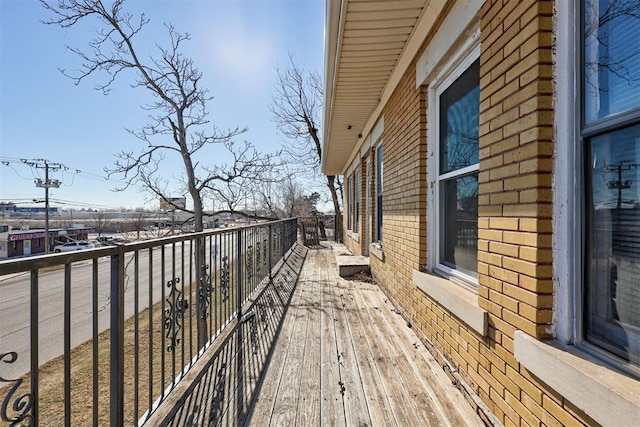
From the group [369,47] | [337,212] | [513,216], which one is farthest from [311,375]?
[337,212]

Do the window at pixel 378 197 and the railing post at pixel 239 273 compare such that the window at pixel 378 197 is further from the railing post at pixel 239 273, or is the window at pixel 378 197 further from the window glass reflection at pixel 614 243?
the window glass reflection at pixel 614 243

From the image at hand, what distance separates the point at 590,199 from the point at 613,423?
78 cm

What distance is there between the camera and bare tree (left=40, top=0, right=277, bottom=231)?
28.0 ft

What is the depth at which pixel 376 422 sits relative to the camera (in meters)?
1.75

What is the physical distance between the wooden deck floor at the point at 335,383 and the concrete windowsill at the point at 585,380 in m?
0.67

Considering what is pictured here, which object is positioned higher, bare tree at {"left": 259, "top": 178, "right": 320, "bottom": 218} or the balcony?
bare tree at {"left": 259, "top": 178, "right": 320, "bottom": 218}

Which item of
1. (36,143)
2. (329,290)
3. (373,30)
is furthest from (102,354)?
(36,143)

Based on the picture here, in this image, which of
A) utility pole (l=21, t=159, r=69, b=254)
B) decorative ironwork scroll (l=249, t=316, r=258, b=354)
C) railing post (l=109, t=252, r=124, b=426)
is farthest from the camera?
utility pole (l=21, t=159, r=69, b=254)

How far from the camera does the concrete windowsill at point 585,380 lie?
0.98m

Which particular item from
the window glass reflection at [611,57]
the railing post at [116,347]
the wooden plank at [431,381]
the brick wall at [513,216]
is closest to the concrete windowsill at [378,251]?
the wooden plank at [431,381]

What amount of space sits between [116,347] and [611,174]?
2.07 meters

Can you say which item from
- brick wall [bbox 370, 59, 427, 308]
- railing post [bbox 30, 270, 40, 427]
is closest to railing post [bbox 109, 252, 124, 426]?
railing post [bbox 30, 270, 40, 427]

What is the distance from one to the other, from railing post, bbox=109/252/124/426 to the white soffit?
2341 millimetres

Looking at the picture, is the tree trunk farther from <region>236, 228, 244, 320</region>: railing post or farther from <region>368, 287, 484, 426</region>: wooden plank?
<region>368, 287, 484, 426</region>: wooden plank
